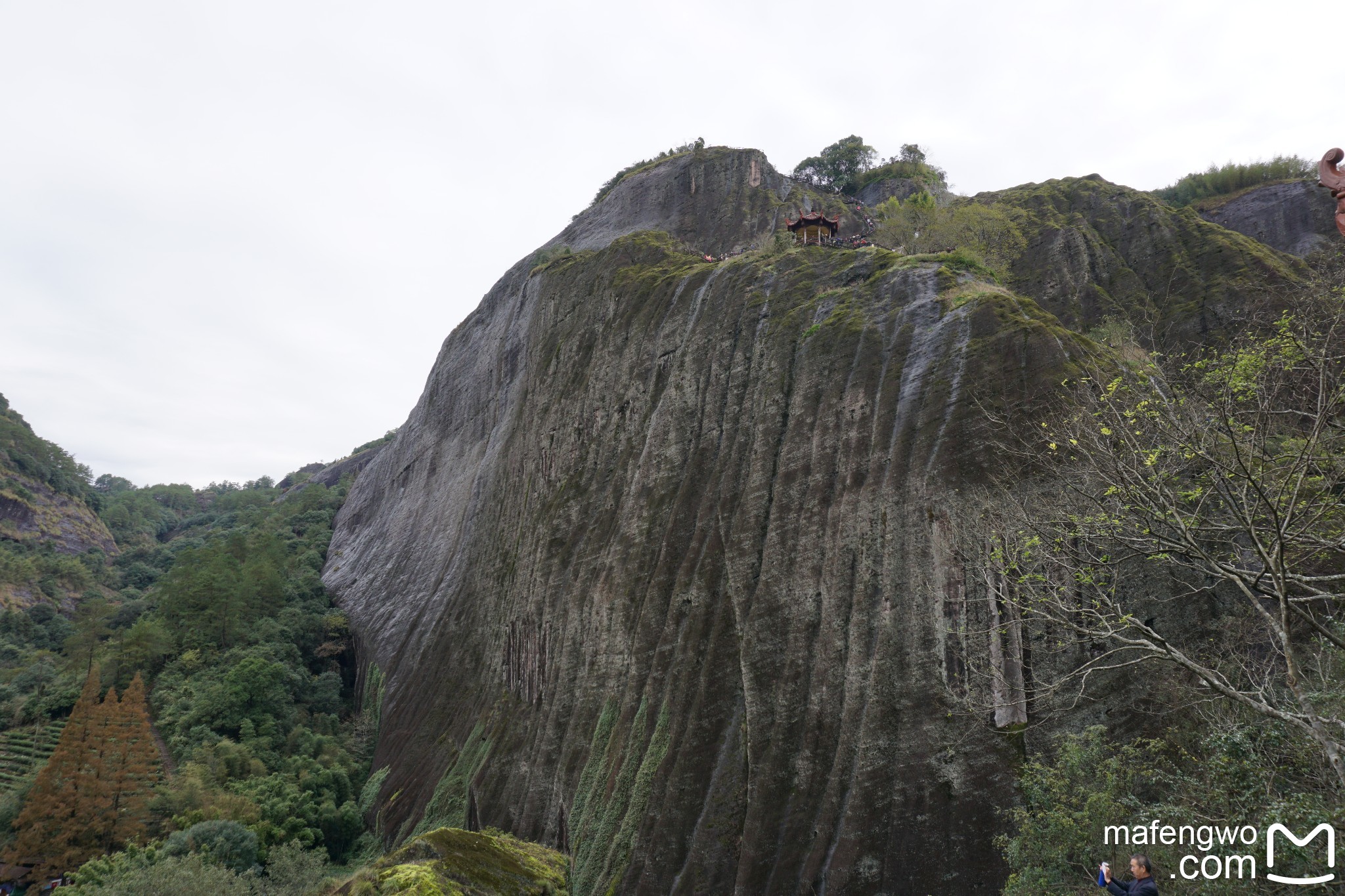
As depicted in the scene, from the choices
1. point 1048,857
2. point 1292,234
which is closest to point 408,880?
point 1048,857

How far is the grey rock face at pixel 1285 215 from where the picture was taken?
33.3 meters

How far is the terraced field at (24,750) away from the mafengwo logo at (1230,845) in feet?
152

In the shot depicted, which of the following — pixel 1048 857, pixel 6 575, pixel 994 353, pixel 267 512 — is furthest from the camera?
pixel 267 512

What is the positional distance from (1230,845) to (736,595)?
13658 mm

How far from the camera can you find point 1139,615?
14.5 meters

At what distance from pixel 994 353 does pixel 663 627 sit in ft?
43.3

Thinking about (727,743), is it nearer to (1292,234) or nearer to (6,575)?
(1292,234)

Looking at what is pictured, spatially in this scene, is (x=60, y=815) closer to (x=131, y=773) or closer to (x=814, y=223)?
(x=131, y=773)

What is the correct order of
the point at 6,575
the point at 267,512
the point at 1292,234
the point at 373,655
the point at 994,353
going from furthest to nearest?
the point at 267,512 < the point at 6,575 < the point at 373,655 < the point at 1292,234 < the point at 994,353

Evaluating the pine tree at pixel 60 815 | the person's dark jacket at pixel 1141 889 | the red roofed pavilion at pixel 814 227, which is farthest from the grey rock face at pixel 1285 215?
the pine tree at pixel 60 815

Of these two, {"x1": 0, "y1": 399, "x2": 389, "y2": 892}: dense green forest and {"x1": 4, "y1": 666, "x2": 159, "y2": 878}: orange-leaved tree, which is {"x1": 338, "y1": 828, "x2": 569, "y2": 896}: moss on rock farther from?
{"x1": 4, "y1": 666, "x2": 159, "y2": 878}: orange-leaved tree

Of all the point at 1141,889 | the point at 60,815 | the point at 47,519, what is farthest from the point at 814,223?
the point at 47,519

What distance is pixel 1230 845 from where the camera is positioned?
884 centimetres

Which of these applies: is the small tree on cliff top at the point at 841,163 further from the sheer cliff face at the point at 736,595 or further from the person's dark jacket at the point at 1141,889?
the person's dark jacket at the point at 1141,889
